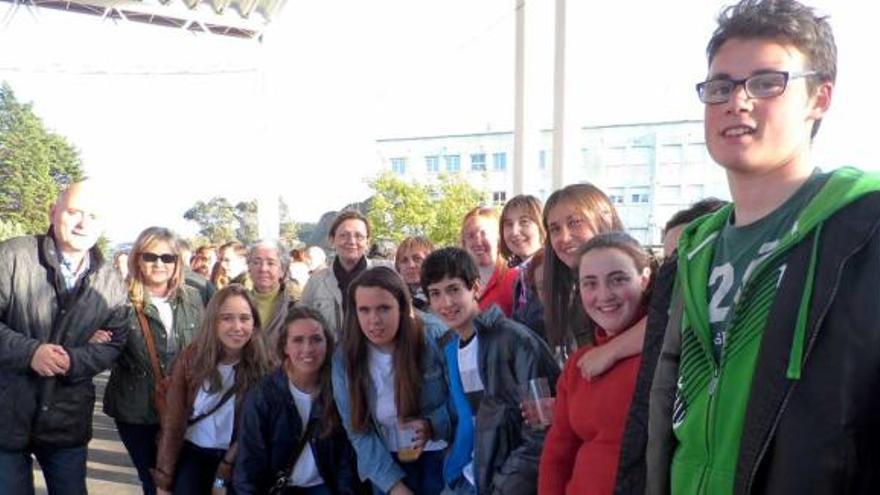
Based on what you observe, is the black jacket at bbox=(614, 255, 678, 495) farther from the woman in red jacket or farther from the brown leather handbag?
the brown leather handbag

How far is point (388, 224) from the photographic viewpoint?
3775cm

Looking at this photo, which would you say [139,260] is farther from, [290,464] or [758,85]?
[758,85]

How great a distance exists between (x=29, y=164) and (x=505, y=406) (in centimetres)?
4025

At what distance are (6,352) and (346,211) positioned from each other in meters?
2.45

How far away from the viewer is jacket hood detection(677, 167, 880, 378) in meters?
1.20

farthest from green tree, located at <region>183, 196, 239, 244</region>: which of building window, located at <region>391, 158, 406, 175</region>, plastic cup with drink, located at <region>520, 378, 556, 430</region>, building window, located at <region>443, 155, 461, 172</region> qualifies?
plastic cup with drink, located at <region>520, 378, 556, 430</region>

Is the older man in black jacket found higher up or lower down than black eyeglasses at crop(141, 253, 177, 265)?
lower down

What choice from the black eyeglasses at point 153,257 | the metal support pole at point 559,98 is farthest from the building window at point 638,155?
the black eyeglasses at point 153,257

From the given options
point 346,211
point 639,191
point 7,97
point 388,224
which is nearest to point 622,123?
point 639,191

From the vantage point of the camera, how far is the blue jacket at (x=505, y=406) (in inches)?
99.6

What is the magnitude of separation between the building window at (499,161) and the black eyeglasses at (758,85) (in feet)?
235

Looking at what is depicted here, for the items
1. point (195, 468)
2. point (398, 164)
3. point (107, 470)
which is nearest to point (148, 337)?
point (195, 468)

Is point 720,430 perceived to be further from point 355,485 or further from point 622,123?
point 622,123

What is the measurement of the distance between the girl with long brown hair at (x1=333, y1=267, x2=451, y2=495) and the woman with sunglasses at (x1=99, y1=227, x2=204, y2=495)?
1354 mm
